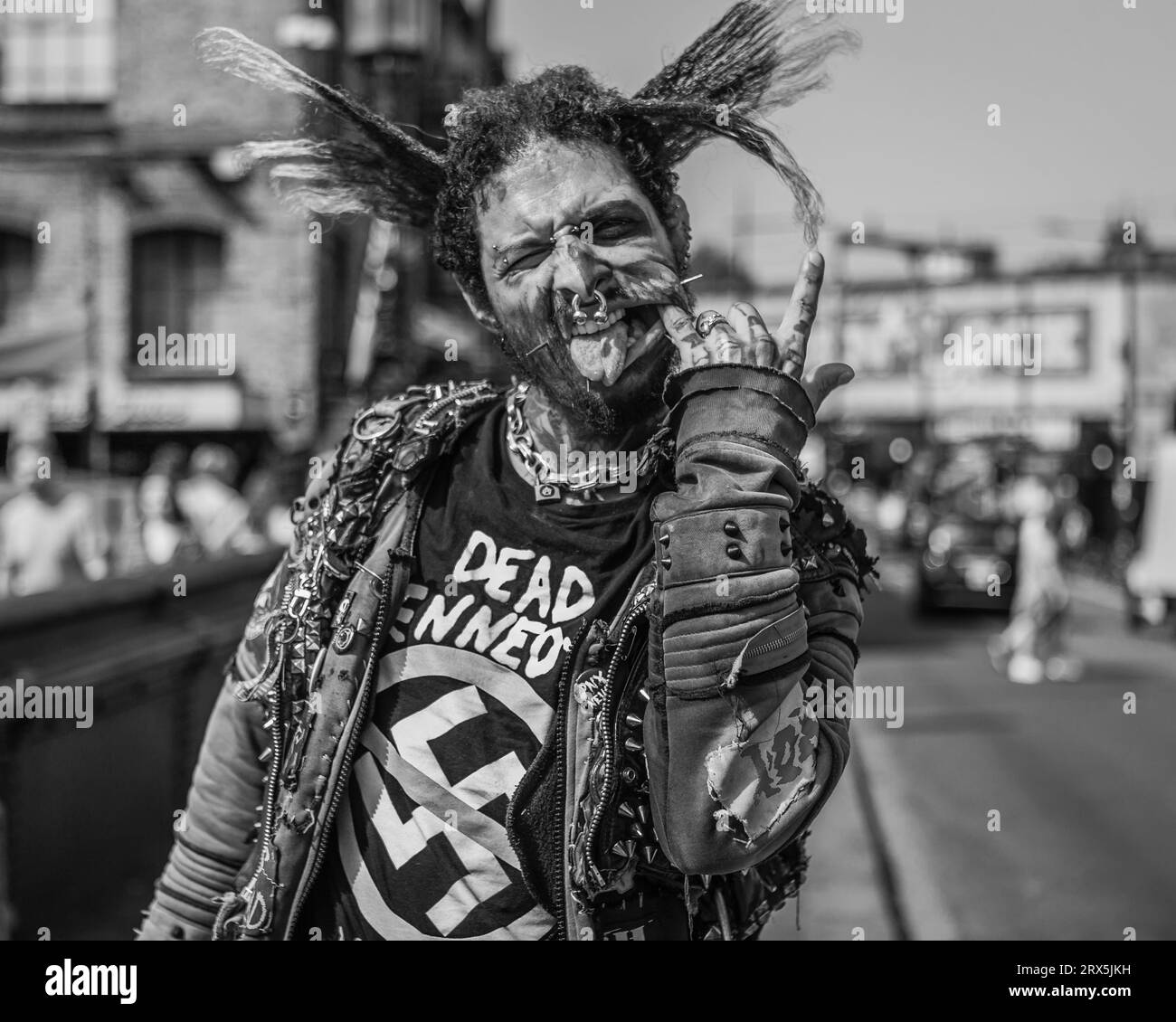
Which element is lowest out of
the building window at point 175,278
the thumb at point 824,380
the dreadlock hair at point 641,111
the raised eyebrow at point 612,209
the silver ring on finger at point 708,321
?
the thumb at point 824,380

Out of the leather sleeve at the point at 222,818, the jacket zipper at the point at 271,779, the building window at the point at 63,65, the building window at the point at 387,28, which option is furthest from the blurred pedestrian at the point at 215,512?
the building window at the point at 63,65

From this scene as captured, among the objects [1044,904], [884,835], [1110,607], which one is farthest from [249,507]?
[1110,607]

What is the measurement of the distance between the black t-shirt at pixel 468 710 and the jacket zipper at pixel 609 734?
0.08 m

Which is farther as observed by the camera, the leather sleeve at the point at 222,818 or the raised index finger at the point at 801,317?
the leather sleeve at the point at 222,818

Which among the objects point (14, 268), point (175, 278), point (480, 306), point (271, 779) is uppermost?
point (14, 268)

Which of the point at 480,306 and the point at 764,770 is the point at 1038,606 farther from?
the point at 764,770

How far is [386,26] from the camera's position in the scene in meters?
7.77

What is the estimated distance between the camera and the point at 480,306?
1903 millimetres

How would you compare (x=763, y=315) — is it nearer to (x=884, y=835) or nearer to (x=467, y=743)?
(x=467, y=743)

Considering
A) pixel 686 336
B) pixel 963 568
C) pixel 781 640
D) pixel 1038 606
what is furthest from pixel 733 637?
pixel 963 568

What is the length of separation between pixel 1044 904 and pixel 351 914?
14.5 ft

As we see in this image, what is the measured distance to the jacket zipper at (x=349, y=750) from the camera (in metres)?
1.79

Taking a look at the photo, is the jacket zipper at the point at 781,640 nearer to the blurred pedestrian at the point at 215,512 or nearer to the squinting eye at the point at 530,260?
the squinting eye at the point at 530,260

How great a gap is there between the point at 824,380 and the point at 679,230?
1.35ft
